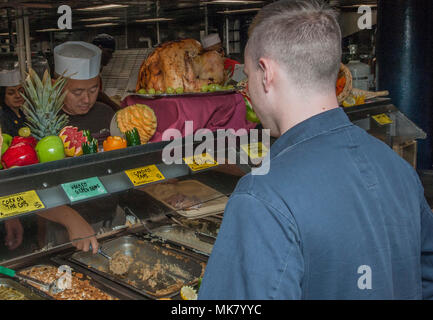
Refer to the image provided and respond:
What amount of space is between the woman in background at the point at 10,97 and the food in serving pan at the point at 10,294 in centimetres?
115

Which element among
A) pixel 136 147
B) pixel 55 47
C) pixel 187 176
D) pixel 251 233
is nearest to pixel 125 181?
pixel 136 147

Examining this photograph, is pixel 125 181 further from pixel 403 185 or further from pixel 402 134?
pixel 402 134

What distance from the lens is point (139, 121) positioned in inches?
90.7

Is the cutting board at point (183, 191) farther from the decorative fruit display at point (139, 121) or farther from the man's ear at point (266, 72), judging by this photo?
the man's ear at point (266, 72)

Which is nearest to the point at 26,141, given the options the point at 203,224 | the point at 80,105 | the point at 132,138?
the point at 132,138

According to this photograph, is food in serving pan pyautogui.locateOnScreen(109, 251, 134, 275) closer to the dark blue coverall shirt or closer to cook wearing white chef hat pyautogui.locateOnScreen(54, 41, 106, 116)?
cook wearing white chef hat pyautogui.locateOnScreen(54, 41, 106, 116)

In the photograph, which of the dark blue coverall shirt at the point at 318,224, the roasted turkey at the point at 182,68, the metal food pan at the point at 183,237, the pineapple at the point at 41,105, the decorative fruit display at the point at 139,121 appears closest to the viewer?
the dark blue coverall shirt at the point at 318,224

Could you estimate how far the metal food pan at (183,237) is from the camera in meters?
2.83

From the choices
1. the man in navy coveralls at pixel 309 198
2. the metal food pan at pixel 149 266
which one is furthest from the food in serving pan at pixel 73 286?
the man in navy coveralls at pixel 309 198

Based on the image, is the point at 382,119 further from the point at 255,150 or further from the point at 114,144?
the point at 114,144

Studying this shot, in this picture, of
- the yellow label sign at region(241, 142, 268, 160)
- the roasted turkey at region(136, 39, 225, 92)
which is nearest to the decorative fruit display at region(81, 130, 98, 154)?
the roasted turkey at region(136, 39, 225, 92)

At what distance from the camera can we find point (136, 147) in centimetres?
220

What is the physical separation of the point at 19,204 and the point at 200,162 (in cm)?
95
